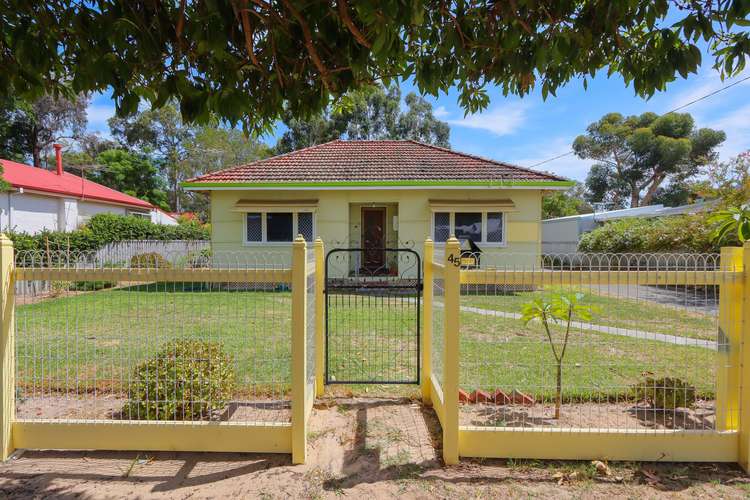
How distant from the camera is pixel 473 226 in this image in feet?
42.4

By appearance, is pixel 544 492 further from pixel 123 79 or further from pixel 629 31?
pixel 123 79

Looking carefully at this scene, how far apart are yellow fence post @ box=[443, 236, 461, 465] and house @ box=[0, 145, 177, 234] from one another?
17.3 m

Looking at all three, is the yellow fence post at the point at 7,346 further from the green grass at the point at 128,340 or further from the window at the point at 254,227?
the window at the point at 254,227

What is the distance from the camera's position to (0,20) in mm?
2869

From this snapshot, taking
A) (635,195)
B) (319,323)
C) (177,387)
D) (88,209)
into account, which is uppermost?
(635,195)

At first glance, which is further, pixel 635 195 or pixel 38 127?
pixel 635 195

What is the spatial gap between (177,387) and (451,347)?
2.27m

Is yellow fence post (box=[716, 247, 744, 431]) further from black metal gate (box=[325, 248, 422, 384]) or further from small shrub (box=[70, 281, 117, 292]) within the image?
small shrub (box=[70, 281, 117, 292])

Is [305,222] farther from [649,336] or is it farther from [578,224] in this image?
[578,224]

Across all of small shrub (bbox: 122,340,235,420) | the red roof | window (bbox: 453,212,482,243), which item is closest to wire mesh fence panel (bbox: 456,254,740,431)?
small shrub (bbox: 122,340,235,420)

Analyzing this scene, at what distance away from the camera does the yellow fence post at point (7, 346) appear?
3084 mm

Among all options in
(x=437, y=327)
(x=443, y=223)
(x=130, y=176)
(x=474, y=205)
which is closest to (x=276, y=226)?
(x=443, y=223)

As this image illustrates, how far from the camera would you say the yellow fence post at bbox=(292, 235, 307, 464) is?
10.0 feet

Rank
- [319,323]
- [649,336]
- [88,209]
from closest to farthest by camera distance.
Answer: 1. [319,323]
2. [649,336]
3. [88,209]
